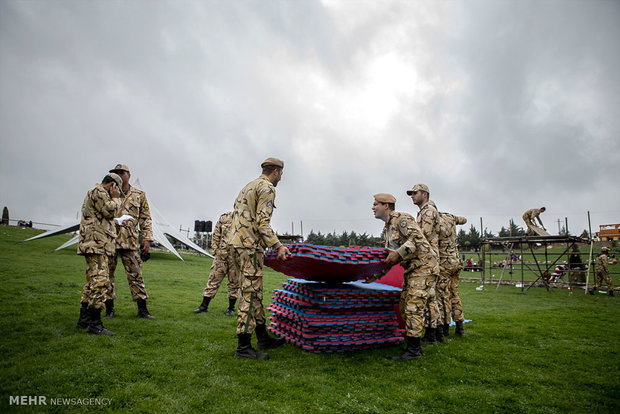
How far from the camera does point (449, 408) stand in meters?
3.06

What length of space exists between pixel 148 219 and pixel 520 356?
6.68 m

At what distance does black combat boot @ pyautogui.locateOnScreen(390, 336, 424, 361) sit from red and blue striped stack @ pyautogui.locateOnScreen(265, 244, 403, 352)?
58 centimetres

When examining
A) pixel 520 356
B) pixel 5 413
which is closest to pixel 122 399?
pixel 5 413

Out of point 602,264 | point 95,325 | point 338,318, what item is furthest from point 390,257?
point 602,264

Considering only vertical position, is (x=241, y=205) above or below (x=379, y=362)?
above

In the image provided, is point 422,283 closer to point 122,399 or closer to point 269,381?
point 269,381

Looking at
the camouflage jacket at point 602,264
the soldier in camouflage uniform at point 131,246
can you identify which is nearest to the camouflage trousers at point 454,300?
the soldier in camouflage uniform at point 131,246

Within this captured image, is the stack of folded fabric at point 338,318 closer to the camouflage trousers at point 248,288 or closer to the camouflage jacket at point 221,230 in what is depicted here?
the camouflage trousers at point 248,288

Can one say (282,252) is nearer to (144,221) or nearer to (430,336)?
(430,336)

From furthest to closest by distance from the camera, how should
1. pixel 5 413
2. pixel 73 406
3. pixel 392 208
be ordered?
pixel 392 208 → pixel 73 406 → pixel 5 413

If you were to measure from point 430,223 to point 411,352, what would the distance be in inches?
82.2

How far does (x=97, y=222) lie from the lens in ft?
16.1

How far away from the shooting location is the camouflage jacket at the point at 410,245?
14.9ft

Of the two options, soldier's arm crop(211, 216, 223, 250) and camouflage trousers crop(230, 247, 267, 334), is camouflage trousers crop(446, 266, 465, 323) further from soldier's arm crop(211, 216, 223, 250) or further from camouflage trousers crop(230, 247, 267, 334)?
soldier's arm crop(211, 216, 223, 250)
